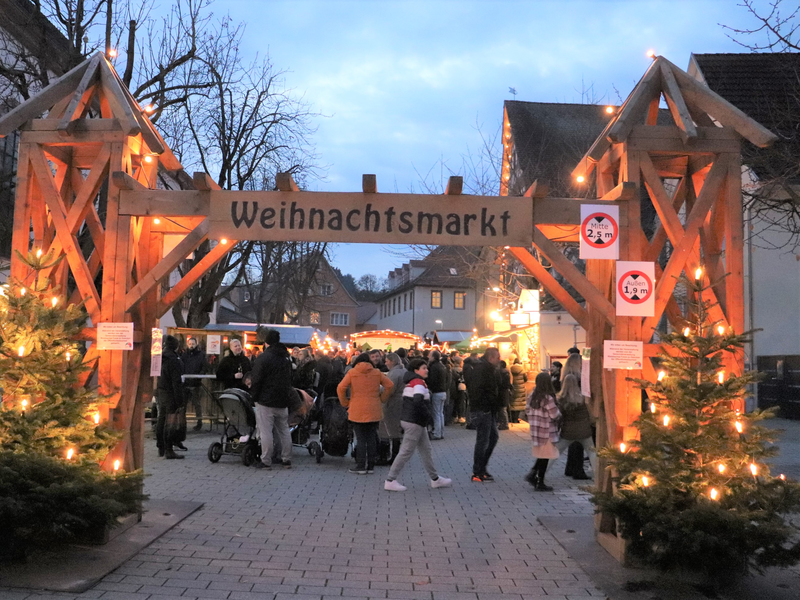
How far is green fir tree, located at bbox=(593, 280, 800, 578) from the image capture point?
5.63 m

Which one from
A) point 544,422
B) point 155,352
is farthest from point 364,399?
point 155,352

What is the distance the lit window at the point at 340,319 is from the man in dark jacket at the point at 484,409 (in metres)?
81.2

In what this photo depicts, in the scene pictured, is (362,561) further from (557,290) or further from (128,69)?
(128,69)

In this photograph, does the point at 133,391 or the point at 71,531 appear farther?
the point at 133,391

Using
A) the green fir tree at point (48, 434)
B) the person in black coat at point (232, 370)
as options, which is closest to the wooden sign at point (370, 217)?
the green fir tree at point (48, 434)

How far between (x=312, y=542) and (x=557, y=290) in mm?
3371

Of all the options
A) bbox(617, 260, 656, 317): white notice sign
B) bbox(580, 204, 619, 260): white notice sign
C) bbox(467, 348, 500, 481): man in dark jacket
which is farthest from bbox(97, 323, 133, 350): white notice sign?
bbox(467, 348, 500, 481): man in dark jacket

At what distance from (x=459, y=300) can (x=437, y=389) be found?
5243 centimetres

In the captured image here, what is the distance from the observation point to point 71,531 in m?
6.09

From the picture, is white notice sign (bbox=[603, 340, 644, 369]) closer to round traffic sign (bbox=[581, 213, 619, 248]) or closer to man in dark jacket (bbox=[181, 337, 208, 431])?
round traffic sign (bbox=[581, 213, 619, 248])

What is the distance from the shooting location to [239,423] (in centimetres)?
1220

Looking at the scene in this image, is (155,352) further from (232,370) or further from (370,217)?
(232,370)

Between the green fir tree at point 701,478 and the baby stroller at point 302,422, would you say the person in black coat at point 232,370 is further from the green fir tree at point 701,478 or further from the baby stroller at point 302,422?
the green fir tree at point 701,478

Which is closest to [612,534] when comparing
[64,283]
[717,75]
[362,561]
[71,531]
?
[362,561]
